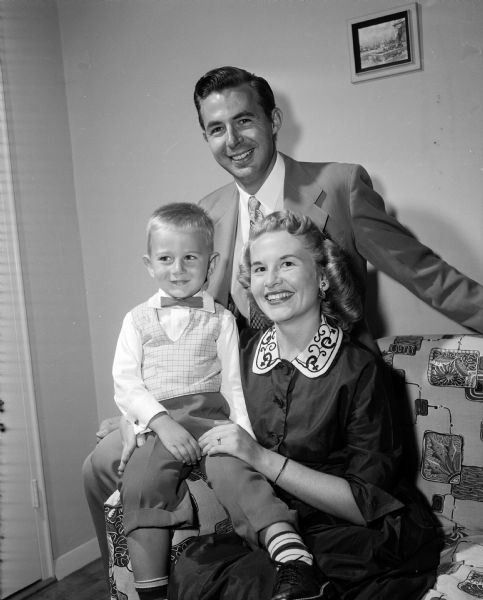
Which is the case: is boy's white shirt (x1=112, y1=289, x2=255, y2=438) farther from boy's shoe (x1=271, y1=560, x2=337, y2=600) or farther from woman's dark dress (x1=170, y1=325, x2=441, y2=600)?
boy's shoe (x1=271, y1=560, x2=337, y2=600)

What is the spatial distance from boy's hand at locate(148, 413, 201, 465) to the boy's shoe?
372mm

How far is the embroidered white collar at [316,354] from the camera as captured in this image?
1697 millimetres

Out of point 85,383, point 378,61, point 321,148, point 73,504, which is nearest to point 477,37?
point 378,61

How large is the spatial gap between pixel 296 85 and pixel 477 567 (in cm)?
164

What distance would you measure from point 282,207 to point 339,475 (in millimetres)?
863

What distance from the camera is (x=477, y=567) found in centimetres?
149

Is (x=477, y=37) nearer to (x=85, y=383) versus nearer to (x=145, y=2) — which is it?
(x=145, y=2)

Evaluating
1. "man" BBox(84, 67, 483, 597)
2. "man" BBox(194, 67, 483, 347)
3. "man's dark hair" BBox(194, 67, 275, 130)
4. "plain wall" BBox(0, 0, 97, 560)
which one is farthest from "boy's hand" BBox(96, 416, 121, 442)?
"man's dark hair" BBox(194, 67, 275, 130)

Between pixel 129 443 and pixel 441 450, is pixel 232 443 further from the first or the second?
pixel 441 450

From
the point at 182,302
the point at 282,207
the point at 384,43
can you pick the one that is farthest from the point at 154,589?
the point at 384,43

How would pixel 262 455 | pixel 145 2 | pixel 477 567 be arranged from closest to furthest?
pixel 477 567, pixel 262 455, pixel 145 2

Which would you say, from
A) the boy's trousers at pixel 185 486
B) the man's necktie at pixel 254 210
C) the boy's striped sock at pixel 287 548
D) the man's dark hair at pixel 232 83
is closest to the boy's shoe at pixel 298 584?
the boy's striped sock at pixel 287 548

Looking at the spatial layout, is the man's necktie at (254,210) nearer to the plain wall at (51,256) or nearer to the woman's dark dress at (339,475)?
the woman's dark dress at (339,475)

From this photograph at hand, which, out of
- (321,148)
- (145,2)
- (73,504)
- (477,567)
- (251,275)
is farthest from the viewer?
(73,504)
